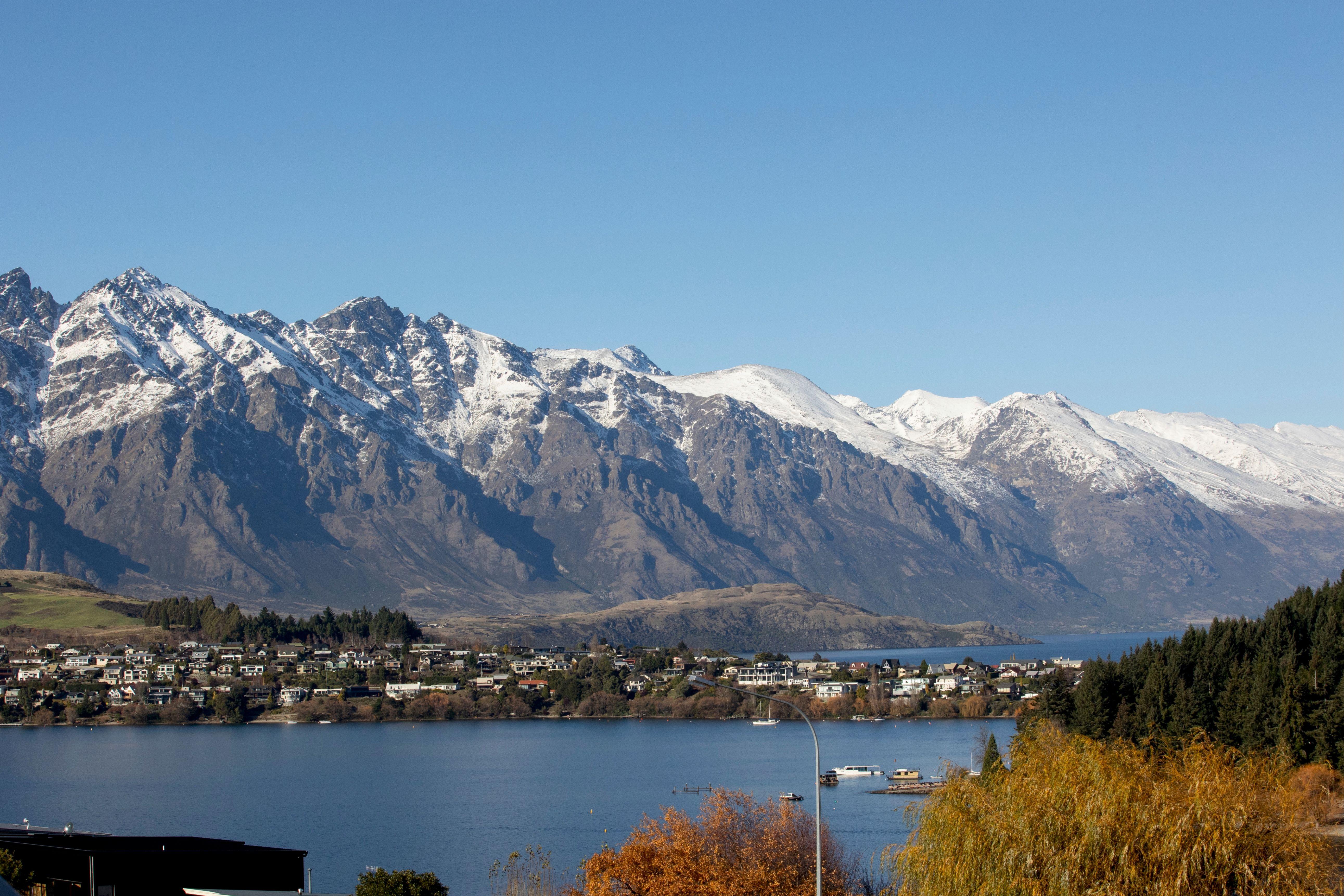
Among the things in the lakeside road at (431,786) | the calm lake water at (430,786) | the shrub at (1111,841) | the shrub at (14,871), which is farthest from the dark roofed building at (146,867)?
the calm lake water at (430,786)

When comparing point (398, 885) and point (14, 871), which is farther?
point (398, 885)

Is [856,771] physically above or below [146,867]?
below

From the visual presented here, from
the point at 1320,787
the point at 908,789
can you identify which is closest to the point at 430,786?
the point at 908,789

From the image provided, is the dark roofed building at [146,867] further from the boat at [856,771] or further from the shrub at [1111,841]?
the boat at [856,771]

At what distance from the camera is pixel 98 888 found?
4325 centimetres

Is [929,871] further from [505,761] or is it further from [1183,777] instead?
[505,761]

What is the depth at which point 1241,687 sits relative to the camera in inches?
3831

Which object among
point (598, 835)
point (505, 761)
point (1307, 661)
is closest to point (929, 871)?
point (598, 835)

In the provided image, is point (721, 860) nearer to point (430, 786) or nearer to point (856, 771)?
point (430, 786)

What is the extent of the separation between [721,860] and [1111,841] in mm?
16063

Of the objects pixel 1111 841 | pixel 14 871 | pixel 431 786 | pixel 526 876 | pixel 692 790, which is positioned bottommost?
pixel 431 786

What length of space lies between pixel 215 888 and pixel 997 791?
79.9ft

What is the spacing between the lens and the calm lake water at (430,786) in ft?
326

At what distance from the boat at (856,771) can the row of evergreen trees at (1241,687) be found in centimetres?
2736
